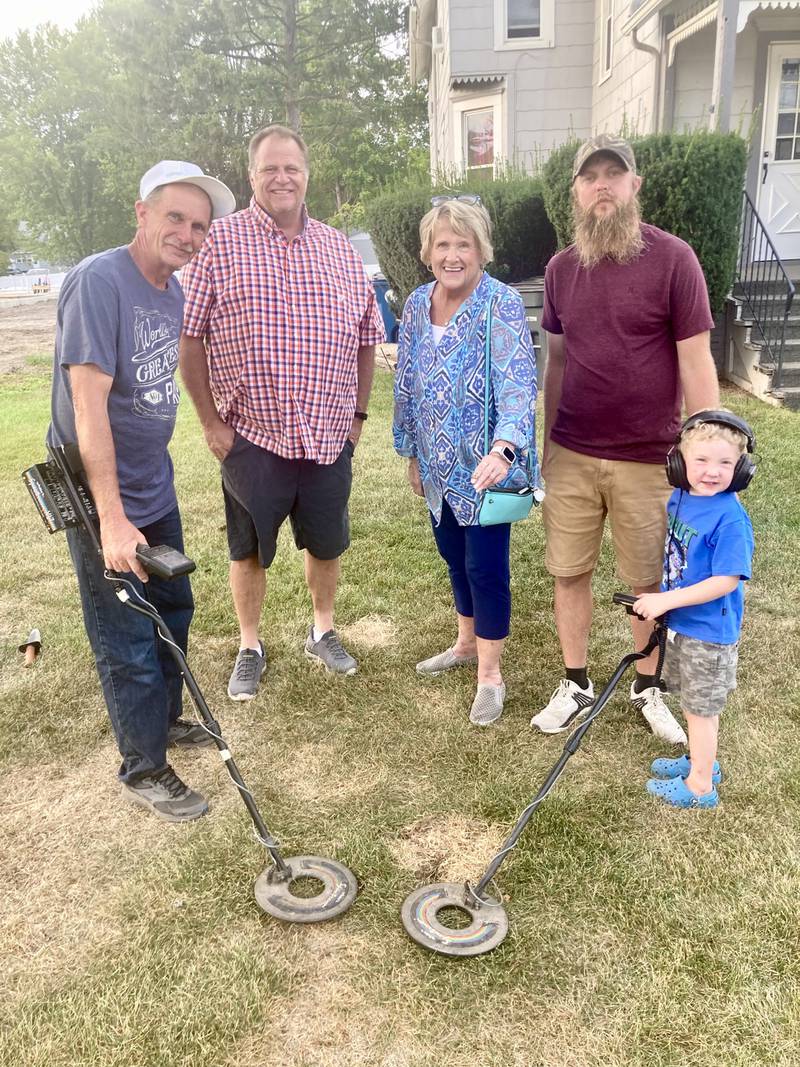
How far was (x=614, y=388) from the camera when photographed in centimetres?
→ 273

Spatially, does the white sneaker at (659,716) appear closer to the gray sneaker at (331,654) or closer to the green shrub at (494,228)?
the gray sneaker at (331,654)

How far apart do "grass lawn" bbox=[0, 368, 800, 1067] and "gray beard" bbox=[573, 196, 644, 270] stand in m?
1.71

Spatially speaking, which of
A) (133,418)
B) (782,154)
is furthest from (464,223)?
(782,154)

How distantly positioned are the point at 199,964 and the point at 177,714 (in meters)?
1.20

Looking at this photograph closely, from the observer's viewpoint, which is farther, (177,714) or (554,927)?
(177,714)

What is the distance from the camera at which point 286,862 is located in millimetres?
2447

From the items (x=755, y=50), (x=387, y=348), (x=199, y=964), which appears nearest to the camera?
(x=199, y=964)

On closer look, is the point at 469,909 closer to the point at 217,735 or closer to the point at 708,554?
the point at 217,735

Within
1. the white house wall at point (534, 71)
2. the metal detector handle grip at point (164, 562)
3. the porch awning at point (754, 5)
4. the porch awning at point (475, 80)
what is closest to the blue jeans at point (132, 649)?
the metal detector handle grip at point (164, 562)

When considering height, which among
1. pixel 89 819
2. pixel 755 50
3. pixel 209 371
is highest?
pixel 755 50

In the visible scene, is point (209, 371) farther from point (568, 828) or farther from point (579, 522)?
point (568, 828)

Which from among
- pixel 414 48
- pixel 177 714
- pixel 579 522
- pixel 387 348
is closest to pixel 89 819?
pixel 177 714

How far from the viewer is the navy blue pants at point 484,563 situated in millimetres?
3055

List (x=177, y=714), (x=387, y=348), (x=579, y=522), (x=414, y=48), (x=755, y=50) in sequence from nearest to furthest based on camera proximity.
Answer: (x=579, y=522)
(x=177, y=714)
(x=755, y=50)
(x=387, y=348)
(x=414, y=48)
